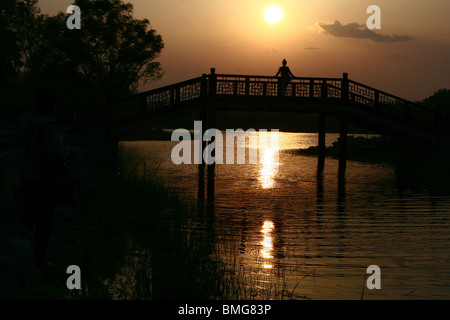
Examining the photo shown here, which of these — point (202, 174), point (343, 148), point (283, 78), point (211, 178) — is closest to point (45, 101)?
point (211, 178)

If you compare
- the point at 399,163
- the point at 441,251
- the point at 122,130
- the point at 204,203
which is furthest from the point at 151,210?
the point at 399,163

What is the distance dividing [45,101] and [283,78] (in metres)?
20.6

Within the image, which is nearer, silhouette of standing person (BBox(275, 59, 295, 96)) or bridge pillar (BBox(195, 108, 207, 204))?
bridge pillar (BBox(195, 108, 207, 204))

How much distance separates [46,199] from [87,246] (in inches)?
59.9

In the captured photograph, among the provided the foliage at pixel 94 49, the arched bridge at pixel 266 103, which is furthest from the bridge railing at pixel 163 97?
the foliage at pixel 94 49

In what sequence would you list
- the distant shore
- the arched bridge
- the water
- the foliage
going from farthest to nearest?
1. the foliage
2. the distant shore
3. the arched bridge
4. the water

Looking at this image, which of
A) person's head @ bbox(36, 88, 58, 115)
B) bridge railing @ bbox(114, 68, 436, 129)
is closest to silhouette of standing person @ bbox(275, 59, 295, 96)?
bridge railing @ bbox(114, 68, 436, 129)

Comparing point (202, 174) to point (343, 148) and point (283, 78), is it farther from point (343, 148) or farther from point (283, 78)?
point (343, 148)

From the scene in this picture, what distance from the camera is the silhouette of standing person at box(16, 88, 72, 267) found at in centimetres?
663

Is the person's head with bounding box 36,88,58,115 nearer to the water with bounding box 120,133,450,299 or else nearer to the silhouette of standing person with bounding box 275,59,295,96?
the water with bounding box 120,133,450,299

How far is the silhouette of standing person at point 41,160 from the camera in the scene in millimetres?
6633

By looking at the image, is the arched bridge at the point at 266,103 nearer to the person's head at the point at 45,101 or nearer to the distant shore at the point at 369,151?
the distant shore at the point at 369,151

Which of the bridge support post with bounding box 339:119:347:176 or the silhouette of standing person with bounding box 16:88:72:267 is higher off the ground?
the bridge support post with bounding box 339:119:347:176

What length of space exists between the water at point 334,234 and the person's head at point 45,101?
3.33 metres
